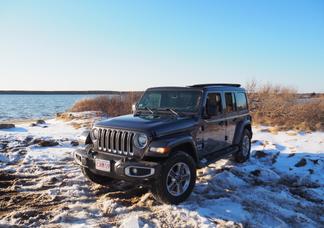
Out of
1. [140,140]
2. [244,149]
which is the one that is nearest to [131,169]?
[140,140]

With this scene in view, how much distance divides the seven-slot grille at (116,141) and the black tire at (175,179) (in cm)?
61

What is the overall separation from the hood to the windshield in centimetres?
39

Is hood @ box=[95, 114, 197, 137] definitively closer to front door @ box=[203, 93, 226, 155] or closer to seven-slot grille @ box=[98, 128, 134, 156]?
seven-slot grille @ box=[98, 128, 134, 156]

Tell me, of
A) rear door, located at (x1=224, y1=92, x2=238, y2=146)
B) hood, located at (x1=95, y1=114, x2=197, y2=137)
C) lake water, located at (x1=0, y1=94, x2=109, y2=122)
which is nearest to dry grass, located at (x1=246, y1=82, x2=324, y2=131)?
rear door, located at (x1=224, y1=92, x2=238, y2=146)

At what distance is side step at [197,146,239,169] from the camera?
235 inches

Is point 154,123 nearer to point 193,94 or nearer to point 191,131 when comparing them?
point 191,131

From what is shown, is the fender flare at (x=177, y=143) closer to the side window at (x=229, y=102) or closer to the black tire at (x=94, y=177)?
the black tire at (x=94, y=177)

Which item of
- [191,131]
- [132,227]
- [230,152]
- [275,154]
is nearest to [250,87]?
[275,154]

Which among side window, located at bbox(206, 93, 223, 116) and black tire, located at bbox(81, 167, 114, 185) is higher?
side window, located at bbox(206, 93, 223, 116)

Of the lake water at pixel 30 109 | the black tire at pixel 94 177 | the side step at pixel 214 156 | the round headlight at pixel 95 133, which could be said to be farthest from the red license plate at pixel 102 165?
the lake water at pixel 30 109

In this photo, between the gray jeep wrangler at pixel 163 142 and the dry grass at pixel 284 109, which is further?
the dry grass at pixel 284 109

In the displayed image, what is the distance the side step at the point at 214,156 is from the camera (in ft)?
19.6

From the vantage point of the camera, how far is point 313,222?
4.68m

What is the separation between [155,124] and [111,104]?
54.9 ft
